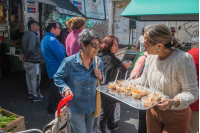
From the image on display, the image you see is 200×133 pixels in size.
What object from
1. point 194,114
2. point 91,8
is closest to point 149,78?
point 194,114

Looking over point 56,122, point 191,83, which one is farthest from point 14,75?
point 191,83

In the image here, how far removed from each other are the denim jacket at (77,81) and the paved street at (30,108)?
66.0 inches

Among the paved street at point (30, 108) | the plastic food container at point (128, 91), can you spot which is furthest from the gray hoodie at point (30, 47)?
the plastic food container at point (128, 91)

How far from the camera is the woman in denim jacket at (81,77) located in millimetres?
2197

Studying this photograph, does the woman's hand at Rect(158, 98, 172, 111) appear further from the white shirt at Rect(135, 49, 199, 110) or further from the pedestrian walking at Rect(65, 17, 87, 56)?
the pedestrian walking at Rect(65, 17, 87, 56)

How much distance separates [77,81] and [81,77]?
8cm

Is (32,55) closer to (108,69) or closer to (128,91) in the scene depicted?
(108,69)

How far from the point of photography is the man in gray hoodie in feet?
14.5

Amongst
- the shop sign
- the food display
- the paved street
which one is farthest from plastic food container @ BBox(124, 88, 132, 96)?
the shop sign

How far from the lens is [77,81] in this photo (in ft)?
7.24

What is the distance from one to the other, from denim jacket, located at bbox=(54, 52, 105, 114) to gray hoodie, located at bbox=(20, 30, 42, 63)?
2.57m

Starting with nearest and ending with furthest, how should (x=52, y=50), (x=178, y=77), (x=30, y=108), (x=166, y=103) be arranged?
(x=166, y=103), (x=178, y=77), (x=52, y=50), (x=30, y=108)

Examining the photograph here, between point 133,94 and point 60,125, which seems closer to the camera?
point 60,125

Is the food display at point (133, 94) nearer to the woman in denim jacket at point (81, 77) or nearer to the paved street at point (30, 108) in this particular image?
the woman in denim jacket at point (81, 77)
